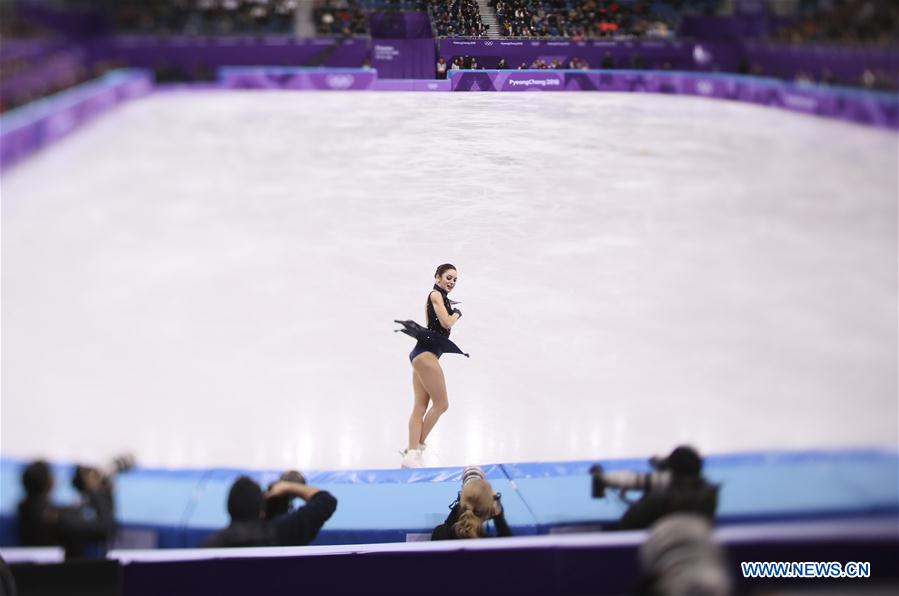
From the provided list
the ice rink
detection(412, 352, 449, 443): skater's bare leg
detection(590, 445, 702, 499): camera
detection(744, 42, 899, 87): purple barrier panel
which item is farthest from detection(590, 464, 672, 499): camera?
detection(744, 42, 899, 87): purple barrier panel

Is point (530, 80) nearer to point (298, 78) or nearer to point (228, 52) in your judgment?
point (298, 78)

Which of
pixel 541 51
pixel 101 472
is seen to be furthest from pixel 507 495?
pixel 541 51

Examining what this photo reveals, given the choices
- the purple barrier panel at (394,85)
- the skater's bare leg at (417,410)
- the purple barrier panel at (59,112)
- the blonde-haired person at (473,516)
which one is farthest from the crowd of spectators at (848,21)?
the purple barrier panel at (59,112)

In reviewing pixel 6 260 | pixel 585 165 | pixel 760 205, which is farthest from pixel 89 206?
pixel 760 205

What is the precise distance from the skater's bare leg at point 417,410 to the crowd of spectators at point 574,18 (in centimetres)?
175

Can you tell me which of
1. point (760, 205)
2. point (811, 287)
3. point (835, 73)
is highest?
point (835, 73)

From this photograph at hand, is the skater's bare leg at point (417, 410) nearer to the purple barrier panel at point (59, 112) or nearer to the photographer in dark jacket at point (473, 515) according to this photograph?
the photographer in dark jacket at point (473, 515)

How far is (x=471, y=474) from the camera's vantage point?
274 centimetres

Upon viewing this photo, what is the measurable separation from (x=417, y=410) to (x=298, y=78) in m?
4.89

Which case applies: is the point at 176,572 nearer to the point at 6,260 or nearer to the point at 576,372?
the point at 576,372

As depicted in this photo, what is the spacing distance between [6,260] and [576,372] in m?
4.78

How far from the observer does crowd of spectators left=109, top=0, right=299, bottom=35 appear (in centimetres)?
520

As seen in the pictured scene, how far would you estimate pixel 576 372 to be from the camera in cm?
352

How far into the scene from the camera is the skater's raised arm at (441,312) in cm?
298
